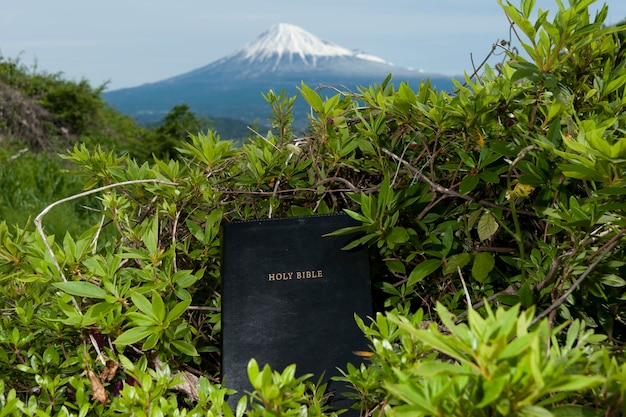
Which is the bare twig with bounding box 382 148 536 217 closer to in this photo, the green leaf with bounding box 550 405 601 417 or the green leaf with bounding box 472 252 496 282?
the green leaf with bounding box 472 252 496 282

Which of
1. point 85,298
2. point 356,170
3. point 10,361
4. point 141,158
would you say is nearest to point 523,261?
point 356,170

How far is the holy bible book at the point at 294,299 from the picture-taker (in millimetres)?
1720

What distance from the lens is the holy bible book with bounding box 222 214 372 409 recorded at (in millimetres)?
1720

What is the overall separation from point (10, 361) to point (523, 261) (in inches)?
55.7

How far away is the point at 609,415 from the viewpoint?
41.9 inches

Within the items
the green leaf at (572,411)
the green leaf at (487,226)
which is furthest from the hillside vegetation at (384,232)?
the green leaf at (572,411)

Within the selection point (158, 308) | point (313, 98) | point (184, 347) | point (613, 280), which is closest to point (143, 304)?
point (158, 308)

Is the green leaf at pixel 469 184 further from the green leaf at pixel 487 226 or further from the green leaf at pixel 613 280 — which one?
the green leaf at pixel 613 280

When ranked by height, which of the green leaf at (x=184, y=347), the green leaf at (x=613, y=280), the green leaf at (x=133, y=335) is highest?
the green leaf at (x=613, y=280)

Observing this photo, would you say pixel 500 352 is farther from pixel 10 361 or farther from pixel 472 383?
pixel 10 361

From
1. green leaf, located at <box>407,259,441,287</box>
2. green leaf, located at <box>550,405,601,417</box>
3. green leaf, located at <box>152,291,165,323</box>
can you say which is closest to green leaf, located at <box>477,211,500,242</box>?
green leaf, located at <box>407,259,441,287</box>

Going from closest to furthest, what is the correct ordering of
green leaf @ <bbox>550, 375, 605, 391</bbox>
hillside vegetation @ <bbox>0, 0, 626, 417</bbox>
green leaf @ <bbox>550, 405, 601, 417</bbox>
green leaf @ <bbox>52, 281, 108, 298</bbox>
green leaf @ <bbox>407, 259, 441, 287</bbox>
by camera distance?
1. green leaf @ <bbox>550, 375, 605, 391</bbox>
2. green leaf @ <bbox>550, 405, 601, 417</bbox>
3. hillside vegetation @ <bbox>0, 0, 626, 417</bbox>
4. green leaf @ <bbox>52, 281, 108, 298</bbox>
5. green leaf @ <bbox>407, 259, 441, 287</bbox>

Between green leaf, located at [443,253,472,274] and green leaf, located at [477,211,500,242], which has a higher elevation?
green leaf, located at [477,211,500,242]

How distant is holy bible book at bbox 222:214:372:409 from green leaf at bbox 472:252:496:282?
0.28 m
